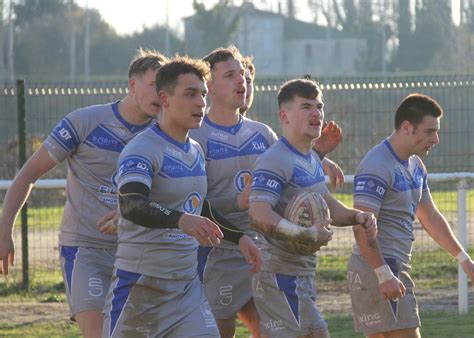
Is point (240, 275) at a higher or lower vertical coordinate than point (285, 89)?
lower

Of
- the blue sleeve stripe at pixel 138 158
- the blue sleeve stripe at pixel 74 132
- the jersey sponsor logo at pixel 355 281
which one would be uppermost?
the blue sleeve stripe at pixel 74 132

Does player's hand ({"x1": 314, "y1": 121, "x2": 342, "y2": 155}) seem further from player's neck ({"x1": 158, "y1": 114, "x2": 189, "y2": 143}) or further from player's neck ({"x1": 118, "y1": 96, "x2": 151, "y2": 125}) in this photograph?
player's neck ({"x1": 158, "y1": 114, "x2": 189, "y2": 143})

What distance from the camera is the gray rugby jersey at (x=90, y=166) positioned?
25.4ft

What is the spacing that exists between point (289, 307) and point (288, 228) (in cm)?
70

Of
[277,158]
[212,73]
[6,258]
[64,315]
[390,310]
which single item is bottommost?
[64,315]

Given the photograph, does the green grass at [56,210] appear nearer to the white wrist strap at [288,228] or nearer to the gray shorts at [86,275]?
the gray shorts at [86,275]

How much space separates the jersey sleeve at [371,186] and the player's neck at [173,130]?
1.64m

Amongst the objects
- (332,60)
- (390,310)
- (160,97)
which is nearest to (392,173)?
(390,310)

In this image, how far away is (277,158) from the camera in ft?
23.9

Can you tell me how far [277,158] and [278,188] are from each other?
0.21m

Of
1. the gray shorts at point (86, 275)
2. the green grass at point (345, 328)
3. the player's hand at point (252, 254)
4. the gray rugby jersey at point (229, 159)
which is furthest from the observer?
the green grass at point (345, 328)

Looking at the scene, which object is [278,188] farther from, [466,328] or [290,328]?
[466,328]

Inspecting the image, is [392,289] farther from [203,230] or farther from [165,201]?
[203,230]

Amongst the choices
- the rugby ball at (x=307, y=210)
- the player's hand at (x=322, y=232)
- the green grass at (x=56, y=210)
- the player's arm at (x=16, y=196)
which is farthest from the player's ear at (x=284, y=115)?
the green grass at (x=56, y=210)
